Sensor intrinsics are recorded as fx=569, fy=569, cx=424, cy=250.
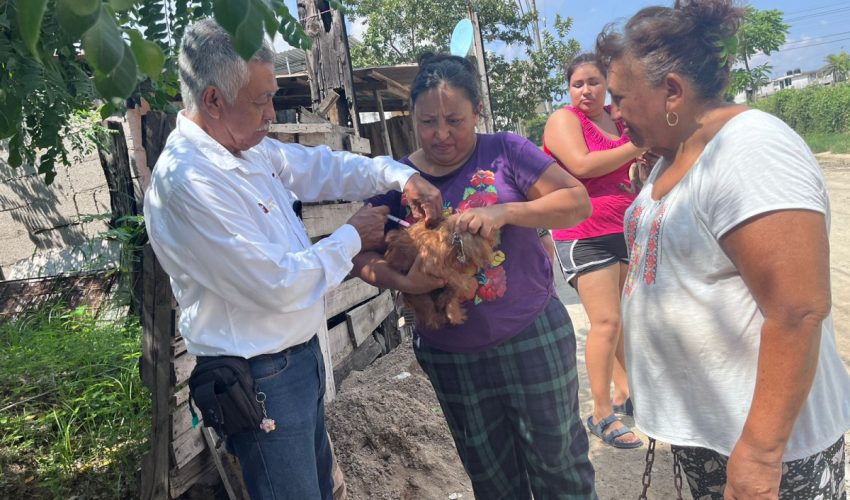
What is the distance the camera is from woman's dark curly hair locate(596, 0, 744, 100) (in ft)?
5.43

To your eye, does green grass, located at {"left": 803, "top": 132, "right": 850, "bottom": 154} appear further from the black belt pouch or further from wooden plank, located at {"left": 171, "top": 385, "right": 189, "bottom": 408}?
the black belt pouch

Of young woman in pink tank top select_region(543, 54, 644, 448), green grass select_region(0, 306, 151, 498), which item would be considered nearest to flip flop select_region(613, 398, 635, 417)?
young woman in pink tank top select_region(543, 54, 644, 448)

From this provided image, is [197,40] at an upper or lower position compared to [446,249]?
upper

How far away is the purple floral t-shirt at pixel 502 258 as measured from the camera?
240 centimetres

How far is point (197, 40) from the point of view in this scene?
2.04 metres

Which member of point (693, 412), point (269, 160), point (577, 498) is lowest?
point (577, 498)

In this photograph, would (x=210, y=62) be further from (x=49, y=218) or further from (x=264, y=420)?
(x=49, y=218)

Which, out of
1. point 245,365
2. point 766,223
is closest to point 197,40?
point 245,365

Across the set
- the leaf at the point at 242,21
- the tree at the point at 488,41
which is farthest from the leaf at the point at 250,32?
the tree at the point at 488,41

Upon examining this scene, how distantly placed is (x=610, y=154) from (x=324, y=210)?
8.35 feet

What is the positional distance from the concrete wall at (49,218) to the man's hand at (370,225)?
16.2 ft

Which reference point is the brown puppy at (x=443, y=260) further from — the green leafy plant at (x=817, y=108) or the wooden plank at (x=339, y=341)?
the green leafy plant at (x=817, y=108)

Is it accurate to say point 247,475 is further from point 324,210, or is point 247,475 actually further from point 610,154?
point 324,210

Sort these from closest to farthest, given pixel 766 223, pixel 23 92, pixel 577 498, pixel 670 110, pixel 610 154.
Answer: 1. pixel 766 223
2. pixel 670 110
3. pixel 23 92
4. pixel 577 498
5. pixel 610 154
